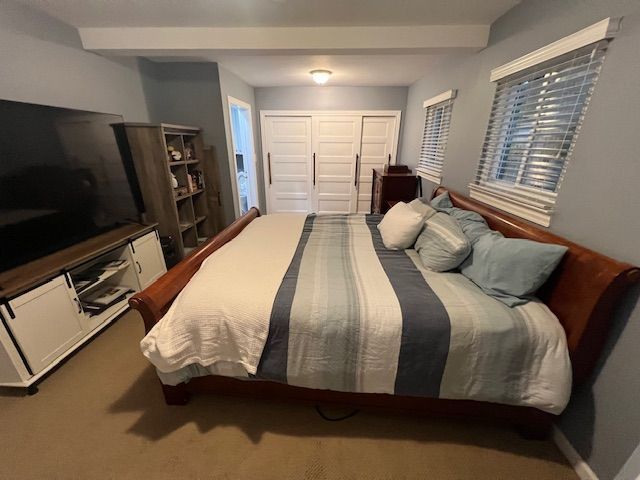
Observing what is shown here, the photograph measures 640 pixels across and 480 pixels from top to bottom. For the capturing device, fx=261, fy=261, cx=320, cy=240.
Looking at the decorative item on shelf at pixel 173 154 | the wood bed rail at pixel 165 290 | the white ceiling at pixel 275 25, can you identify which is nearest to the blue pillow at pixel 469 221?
the white ceiling at pixel 275 25

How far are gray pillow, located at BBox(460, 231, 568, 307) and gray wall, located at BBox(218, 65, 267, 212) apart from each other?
10.3ft

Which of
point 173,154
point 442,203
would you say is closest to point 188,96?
point 173,154

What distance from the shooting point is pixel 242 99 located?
3959mm

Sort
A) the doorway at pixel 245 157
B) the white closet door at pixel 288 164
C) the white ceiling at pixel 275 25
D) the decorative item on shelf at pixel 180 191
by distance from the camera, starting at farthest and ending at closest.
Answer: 1. the white closet door at pixel 288 164
2. the doorway at pixel 245 157
3. the decorative item on shelf at pixel 180 191
4. the white ceiling at pixel 275 25

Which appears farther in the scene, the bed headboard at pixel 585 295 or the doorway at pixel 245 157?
the doorway at pixel 245 157

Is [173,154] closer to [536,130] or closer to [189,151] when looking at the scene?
[189,151]

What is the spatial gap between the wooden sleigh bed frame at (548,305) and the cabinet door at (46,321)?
2.77 ft

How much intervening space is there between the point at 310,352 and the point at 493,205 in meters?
1.69

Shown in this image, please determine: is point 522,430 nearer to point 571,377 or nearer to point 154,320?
point 571,377

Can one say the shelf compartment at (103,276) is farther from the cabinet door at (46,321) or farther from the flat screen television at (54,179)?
the flat screen television at (54,179)

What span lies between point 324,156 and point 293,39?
9.38 feet

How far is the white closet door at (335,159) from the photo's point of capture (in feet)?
15.6

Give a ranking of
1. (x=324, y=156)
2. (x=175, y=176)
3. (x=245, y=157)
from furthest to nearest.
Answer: (x=324, y=156) < (x=245, y=157) < (x=175, y=176)

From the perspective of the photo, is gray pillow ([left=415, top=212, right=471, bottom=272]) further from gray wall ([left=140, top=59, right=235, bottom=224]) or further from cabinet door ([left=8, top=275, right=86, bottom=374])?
gray wall ([left=140, top=59, right=235, bottom=224])
